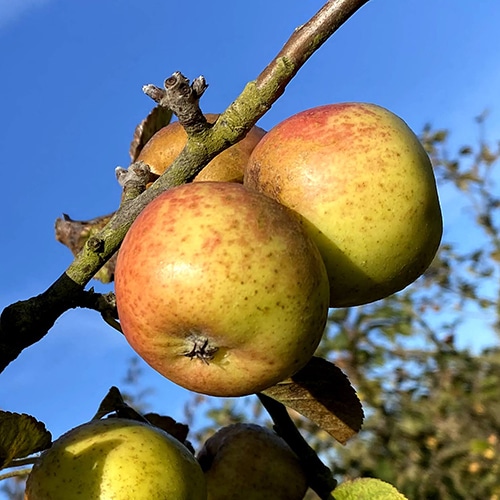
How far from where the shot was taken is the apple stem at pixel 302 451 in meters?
1.36

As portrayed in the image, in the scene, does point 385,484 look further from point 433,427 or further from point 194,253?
point 433,427

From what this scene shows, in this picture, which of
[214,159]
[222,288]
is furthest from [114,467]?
[214,159]

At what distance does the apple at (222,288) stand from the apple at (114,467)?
152mm

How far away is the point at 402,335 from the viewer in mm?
4414

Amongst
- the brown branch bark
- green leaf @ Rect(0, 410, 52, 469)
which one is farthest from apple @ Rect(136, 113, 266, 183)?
green leaf @ Rect(0, 410, 52, 469)

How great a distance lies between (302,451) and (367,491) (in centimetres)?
18

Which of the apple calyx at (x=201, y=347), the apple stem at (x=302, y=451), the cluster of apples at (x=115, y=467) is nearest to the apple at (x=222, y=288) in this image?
the apple calyx at (x=201, y=347)

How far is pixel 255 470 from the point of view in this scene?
140 centimetres

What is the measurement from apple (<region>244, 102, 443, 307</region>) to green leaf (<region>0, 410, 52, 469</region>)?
47 centimetres

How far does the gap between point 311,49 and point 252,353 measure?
0.44 metres

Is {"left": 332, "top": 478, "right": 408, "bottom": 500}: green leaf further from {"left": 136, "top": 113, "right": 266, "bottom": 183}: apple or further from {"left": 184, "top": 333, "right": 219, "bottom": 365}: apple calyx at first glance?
{"left": 136, "top": 113, "right": 266, "bottom": 183}: apple

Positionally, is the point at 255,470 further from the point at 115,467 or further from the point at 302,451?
the point at 115,467

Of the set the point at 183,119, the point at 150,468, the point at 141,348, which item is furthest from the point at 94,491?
the point at 183,119

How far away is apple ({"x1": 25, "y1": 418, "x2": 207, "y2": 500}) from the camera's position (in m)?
1.08
